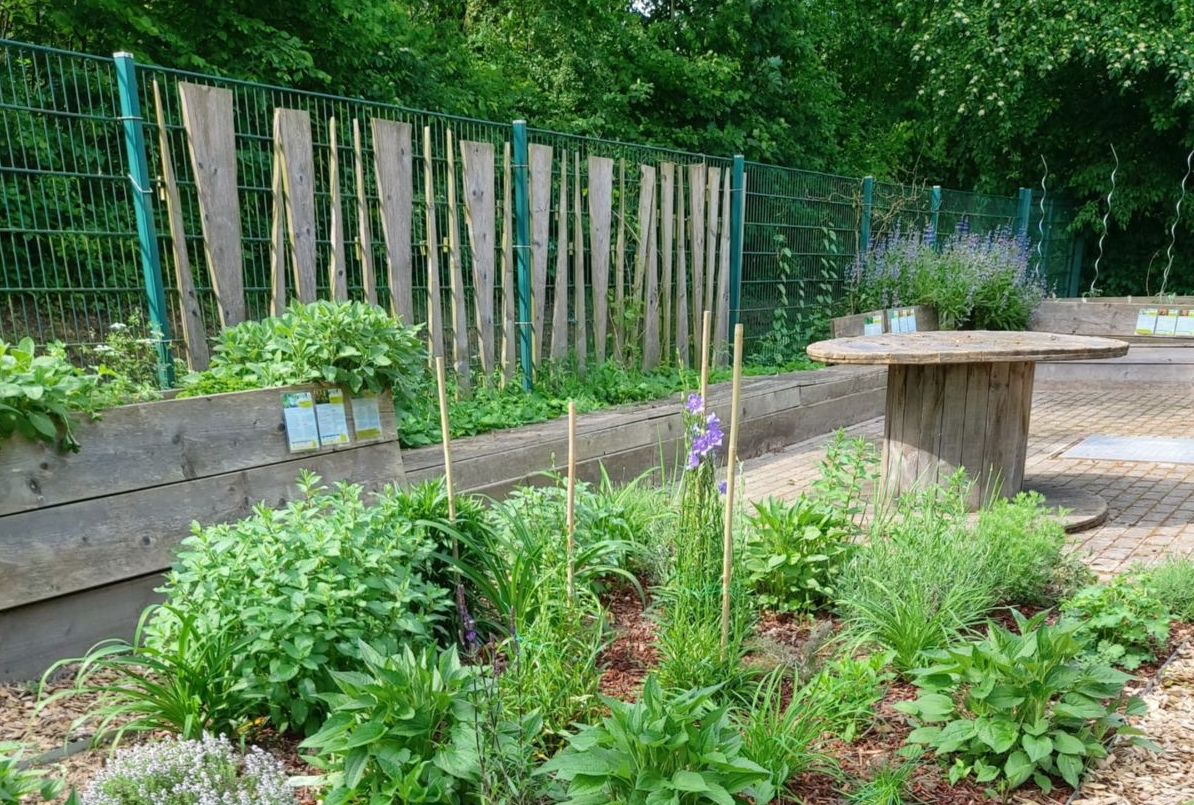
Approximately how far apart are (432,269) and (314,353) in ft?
5.56

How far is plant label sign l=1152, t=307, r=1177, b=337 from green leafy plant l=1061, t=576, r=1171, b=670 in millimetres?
8511

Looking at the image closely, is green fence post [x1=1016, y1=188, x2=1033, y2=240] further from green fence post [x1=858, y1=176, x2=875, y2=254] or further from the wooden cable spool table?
the wooden cable spool table

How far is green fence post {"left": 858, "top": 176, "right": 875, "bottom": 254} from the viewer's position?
10.4 m

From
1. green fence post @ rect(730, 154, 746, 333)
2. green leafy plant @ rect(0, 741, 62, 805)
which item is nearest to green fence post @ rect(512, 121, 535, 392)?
green fence post @ rect(730, 154, 746, 333)

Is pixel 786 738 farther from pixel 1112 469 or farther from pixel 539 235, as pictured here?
pixel 1112 469

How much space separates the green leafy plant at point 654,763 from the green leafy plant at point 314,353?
254cm

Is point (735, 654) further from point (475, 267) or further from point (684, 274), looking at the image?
point (684, 274)

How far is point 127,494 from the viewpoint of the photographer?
3545 mm

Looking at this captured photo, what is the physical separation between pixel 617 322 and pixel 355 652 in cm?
516

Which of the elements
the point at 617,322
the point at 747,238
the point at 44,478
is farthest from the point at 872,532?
the point at 747,238

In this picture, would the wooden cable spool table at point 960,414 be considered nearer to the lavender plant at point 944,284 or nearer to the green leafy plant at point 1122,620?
the green leafy plant at point 1122,620

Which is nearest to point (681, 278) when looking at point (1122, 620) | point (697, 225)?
point (697, 225)

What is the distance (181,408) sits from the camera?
3.78 meters

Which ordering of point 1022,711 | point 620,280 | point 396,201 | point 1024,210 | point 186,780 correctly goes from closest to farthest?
point 186,780
point 1022,711
point 396,201
point 620,280
point 1024,210
